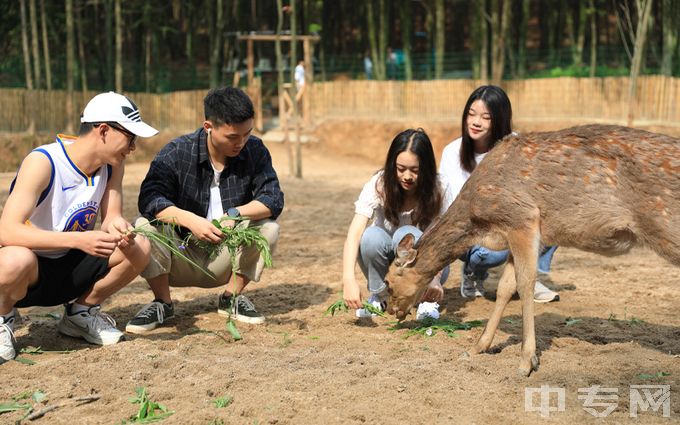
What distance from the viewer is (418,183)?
5.90 meters

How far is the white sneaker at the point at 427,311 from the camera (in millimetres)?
6098

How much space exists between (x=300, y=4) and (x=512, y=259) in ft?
90.7

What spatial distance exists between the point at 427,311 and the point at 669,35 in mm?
18752

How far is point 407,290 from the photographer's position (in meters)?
5.53

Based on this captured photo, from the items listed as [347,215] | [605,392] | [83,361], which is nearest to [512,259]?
[605,392]

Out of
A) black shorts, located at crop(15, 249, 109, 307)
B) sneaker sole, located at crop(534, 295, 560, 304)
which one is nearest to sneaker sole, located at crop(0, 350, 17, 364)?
black shorts, located at crop(15, 249, 109, 307)

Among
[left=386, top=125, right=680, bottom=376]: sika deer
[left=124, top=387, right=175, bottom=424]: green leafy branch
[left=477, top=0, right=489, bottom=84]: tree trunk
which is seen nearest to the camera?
[left=124, top=387, right=175, bottom=424]: green leafy branch

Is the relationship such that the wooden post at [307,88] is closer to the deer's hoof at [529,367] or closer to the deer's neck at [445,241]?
the deer's neck at [445,241]

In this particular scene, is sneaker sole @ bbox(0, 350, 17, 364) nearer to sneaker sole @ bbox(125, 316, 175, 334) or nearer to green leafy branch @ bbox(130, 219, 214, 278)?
sneaker sole @ bbox(125, 316, 175, 334)

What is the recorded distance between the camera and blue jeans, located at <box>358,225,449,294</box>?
5.95 m

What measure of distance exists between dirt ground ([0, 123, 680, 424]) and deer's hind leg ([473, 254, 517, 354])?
0.09m

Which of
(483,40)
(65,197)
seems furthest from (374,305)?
(483,40)

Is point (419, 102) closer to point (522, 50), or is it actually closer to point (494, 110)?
point (522, 50)

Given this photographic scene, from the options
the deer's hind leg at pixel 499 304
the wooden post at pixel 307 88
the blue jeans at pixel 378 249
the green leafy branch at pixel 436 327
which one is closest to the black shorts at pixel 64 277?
the blue jeans at pixel 378 249
